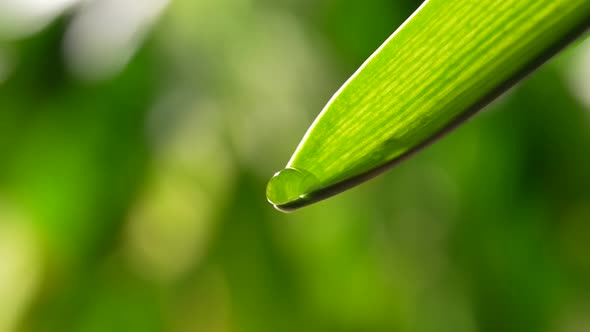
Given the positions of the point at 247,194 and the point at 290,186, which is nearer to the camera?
the point at 290,186

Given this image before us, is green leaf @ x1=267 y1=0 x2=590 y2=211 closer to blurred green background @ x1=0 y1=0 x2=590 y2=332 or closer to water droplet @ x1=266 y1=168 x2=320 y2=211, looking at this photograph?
water droplet @ x1=266 y1=168 x2=320 y2=211

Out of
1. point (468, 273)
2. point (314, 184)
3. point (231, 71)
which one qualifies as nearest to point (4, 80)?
point (231, 71)

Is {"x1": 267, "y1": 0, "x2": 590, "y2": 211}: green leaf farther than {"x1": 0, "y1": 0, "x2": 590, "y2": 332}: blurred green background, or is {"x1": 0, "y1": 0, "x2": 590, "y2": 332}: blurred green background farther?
{"x1": 0, "y1": 0, "x2": 590, "y2": 332}: blurred green background

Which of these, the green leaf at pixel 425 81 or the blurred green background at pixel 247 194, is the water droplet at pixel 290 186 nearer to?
the green leaf at pixel 425 81

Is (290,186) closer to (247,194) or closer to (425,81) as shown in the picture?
(425,81)

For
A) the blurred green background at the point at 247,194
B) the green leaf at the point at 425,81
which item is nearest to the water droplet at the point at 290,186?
the green leaf at the point at 425,81

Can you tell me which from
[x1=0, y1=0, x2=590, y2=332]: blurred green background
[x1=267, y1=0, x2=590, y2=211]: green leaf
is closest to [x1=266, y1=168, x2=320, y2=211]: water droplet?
[x1=267, y1=0, x2=590, y2=211]: green leaf

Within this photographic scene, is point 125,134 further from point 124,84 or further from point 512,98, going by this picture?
point 512,98

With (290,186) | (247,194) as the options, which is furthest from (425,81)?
(247,194)
